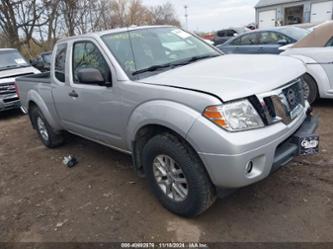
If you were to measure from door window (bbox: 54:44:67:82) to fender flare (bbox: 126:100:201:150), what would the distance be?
1.74 m

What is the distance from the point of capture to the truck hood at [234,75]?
2.63 m

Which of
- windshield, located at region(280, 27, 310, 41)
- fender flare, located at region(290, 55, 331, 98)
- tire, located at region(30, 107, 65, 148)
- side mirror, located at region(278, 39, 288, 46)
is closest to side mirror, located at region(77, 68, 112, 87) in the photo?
tire, located at region(30, 107, 65, 148)

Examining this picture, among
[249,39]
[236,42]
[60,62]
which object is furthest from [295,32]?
[60,62]

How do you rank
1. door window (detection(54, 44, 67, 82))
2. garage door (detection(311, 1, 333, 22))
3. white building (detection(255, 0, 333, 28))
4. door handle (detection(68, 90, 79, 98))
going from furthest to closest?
white building (detection(255, 0, 333, 28)) < garage door (detection(311, 1, 333, 22)) < door window (detection(54, 44, 67, 82)) < door handle (detection(68, 90, 79, 98))

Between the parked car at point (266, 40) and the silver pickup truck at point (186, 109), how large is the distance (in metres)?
5.57

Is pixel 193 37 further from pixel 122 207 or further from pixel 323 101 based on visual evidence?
pixel 323 101

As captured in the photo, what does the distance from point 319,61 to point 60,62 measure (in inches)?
172

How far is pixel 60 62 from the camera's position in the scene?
4641 mm

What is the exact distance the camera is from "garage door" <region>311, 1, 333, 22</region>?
109 ft

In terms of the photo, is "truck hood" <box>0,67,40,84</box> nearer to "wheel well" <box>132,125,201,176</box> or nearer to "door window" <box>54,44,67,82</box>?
"door window" <box>54,44,67,82</box>

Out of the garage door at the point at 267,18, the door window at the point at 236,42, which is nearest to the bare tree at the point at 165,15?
the garage door at the point at 267,18

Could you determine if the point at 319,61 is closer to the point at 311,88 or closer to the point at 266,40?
the point at 311,88

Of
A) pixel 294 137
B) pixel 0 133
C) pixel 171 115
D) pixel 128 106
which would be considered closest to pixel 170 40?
pixel 128 106

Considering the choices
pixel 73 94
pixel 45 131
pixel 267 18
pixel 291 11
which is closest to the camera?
pixel 73 94
